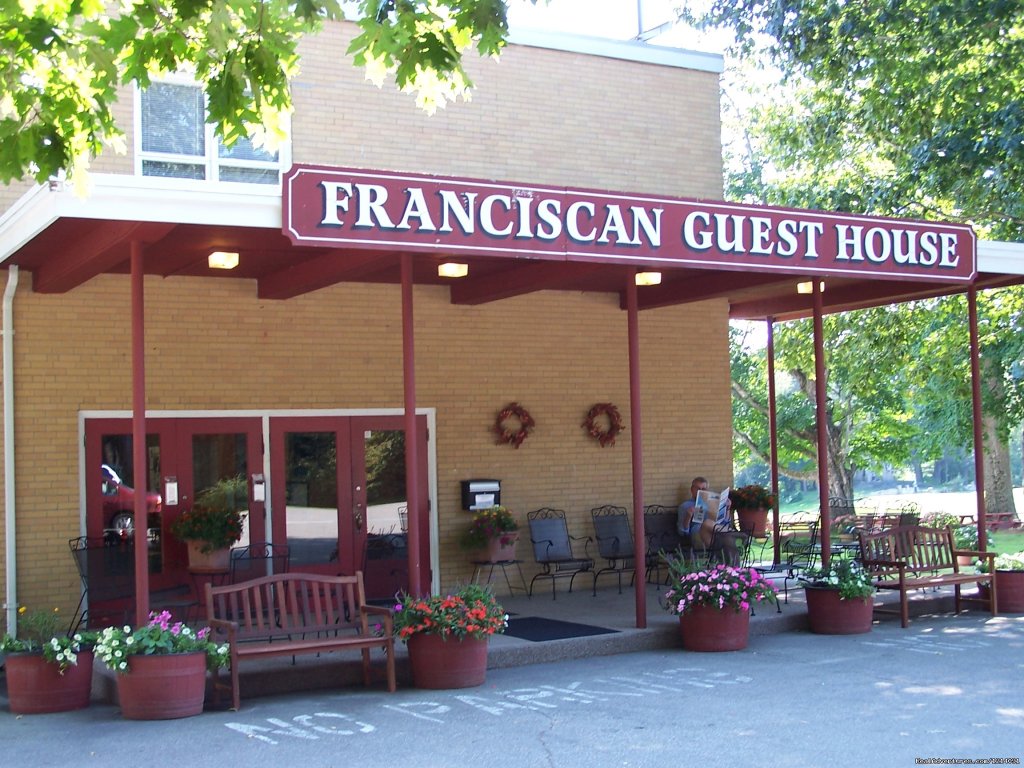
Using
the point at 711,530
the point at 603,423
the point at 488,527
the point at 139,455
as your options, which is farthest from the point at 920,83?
the point at 139,455

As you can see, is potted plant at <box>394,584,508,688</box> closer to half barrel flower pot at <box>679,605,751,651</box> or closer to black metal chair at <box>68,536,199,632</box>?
half barrel flower pot at <box>679,605,751,651</box>

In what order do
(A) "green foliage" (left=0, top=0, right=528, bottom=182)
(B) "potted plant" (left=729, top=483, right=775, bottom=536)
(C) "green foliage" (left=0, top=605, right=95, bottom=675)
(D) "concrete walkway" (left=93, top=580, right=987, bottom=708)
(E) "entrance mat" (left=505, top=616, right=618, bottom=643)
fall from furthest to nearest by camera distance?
(B) "potted plant" (left=729, top=483, right=775, bottom=536), (E) "entrance mat" (left=505, top=616, right=618, bottom=643), (D) "concrete walkway" (left=93, top=580, right=987, bottom=708), (C) "green foliage" (left=0, top=605, right=95, bottom=675), (A) "green foliage" (left=0, top=0, right=528, bottom=182)

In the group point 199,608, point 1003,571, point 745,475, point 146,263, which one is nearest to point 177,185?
point 146,263

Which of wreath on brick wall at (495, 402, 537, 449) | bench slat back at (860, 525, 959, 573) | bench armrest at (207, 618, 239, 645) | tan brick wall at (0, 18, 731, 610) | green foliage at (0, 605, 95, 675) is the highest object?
tan brick wall at (0, 18, 731, 610)

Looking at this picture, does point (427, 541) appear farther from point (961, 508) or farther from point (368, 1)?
point (961, 508)

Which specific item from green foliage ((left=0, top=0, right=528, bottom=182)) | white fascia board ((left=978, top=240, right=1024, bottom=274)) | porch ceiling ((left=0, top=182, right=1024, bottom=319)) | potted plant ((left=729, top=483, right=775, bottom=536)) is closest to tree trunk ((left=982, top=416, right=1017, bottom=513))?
porch ceiling ((left=0, top=182, right=1024, bottom=319))

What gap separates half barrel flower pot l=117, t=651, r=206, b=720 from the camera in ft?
27.8

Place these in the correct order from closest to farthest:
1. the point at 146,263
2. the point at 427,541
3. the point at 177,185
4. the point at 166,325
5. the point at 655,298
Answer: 1. the point at 177,185
2. the point at 146,263
3. the point at 166,325
4. the point at 427,541
5. the point at 655,298

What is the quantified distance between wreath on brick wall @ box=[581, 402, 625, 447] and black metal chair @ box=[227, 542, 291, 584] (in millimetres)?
3945

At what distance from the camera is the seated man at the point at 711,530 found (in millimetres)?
13492

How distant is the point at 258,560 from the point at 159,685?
396cm

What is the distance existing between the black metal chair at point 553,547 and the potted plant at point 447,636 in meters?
4.22

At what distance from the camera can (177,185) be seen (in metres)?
8.87

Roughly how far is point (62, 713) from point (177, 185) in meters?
3.90
